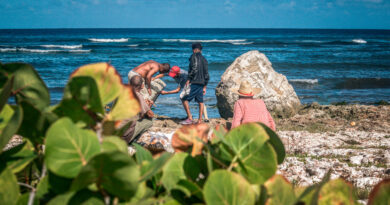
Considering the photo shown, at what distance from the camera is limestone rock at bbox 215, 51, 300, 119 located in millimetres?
9781

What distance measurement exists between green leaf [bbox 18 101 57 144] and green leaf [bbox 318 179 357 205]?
0.48 meters

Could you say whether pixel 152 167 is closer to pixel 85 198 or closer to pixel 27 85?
pixel 85 198

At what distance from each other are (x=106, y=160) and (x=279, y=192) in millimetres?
309

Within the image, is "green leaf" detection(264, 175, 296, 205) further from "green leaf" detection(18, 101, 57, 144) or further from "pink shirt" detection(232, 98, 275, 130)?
"pink shirt" detection(232, 98, 275, 130)

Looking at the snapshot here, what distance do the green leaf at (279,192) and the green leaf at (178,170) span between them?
0.14 meters

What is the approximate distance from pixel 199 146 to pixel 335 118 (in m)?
9.24

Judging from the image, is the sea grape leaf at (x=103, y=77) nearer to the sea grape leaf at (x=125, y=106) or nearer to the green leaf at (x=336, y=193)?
the sea grape leaf at (x=125, y=106)

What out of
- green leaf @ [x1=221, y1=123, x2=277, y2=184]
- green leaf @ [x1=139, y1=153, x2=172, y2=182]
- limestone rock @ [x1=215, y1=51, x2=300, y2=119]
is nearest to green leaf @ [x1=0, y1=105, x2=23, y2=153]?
green leaf @ [x1=139, y1=153, x2=172, y2=182]

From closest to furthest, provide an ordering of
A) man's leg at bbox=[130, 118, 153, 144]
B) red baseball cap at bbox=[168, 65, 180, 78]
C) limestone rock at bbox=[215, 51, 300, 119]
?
man's leg at bbox=[130, 118, 153, 144], limestone rock at bbox=[215, 51, 300, 119], red baseball cap at bbox=[168, 65, 180, 78]

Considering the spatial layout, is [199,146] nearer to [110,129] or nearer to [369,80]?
[110,129]

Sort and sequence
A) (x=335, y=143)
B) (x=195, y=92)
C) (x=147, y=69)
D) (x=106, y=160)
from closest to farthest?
(x=106, y=160)
(x=335, y=143)
(x=147, y=69)
(x=195, y=92)

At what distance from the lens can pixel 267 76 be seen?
1038 cm

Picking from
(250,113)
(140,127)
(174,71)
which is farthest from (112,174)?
(174,71)

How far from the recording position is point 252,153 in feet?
1.97
